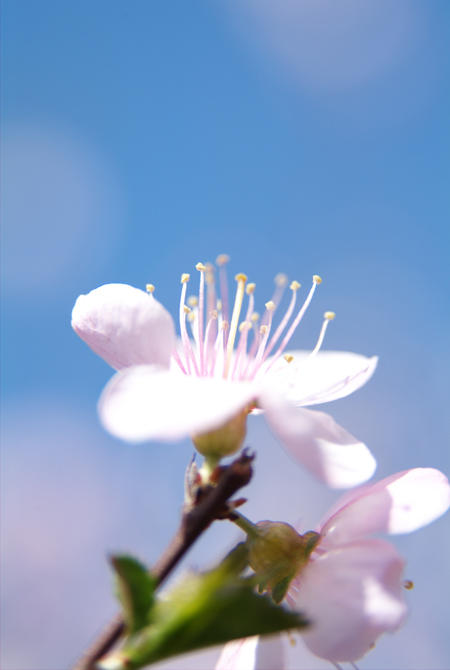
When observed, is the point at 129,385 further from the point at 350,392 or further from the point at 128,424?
the point at 350,392

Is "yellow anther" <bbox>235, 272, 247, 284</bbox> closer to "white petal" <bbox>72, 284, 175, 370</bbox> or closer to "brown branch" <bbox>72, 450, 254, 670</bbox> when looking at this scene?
"white petal" <bbox>72, 284, 175, 370</bbox>

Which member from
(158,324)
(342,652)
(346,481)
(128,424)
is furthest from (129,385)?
(342,652)

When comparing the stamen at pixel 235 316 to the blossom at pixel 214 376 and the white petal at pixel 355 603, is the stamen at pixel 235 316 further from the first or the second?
the white petal at pixel 355 603

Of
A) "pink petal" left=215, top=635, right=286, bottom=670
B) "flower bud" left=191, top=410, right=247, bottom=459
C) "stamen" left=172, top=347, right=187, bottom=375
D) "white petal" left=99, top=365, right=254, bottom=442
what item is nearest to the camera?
"white petal" left=99, top=365, right=254, bottom=442

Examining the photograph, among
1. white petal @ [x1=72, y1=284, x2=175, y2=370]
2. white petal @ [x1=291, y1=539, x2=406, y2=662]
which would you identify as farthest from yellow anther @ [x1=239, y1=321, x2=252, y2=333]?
white petal @ [x1=291, y1=539, x2=406, y2=662]

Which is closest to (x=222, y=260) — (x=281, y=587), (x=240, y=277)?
(x=240, y=277)

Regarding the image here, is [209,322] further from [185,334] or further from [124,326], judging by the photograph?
[124,326]

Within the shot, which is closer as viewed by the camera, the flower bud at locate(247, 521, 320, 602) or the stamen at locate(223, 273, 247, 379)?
the flower bud at locate(247, 521, 320, 602)

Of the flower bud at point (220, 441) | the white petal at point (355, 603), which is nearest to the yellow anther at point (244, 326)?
the flower bud at point (220, 441)
